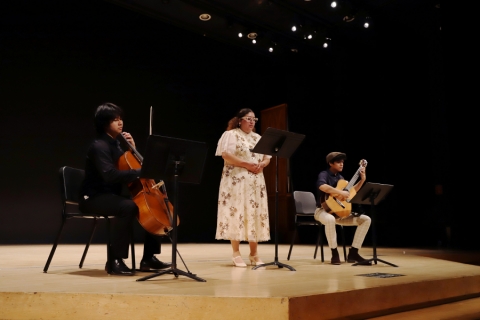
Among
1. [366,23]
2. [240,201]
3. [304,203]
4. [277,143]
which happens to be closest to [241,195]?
[240,201]

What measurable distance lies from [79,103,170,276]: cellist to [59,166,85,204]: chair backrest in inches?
11.6

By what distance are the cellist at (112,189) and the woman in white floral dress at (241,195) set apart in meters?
0.65

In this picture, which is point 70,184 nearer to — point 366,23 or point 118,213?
point 118,213

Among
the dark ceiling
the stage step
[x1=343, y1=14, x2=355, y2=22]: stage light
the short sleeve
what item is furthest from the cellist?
[x1=343, y1=14, x2=355, y2=22]: stage light

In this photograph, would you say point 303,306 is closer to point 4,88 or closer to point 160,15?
point 4,88

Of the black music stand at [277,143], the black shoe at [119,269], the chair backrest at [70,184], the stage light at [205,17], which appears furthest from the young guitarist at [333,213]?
the stage light at [205,17]

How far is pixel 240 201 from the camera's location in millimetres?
4000

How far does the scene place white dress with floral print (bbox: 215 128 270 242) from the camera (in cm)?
399

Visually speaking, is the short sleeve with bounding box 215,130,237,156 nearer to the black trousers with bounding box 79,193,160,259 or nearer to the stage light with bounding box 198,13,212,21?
the black trousers with bounding box 79,193,160,259

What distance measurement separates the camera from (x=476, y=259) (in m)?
5.66

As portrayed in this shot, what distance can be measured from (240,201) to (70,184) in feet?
4.23

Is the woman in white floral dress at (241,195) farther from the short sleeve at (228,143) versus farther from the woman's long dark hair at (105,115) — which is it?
the woman's long dark hair at (105,115)

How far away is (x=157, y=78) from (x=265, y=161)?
4.76 meters

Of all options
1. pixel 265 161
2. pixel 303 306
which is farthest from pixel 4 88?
pixel 303 306
